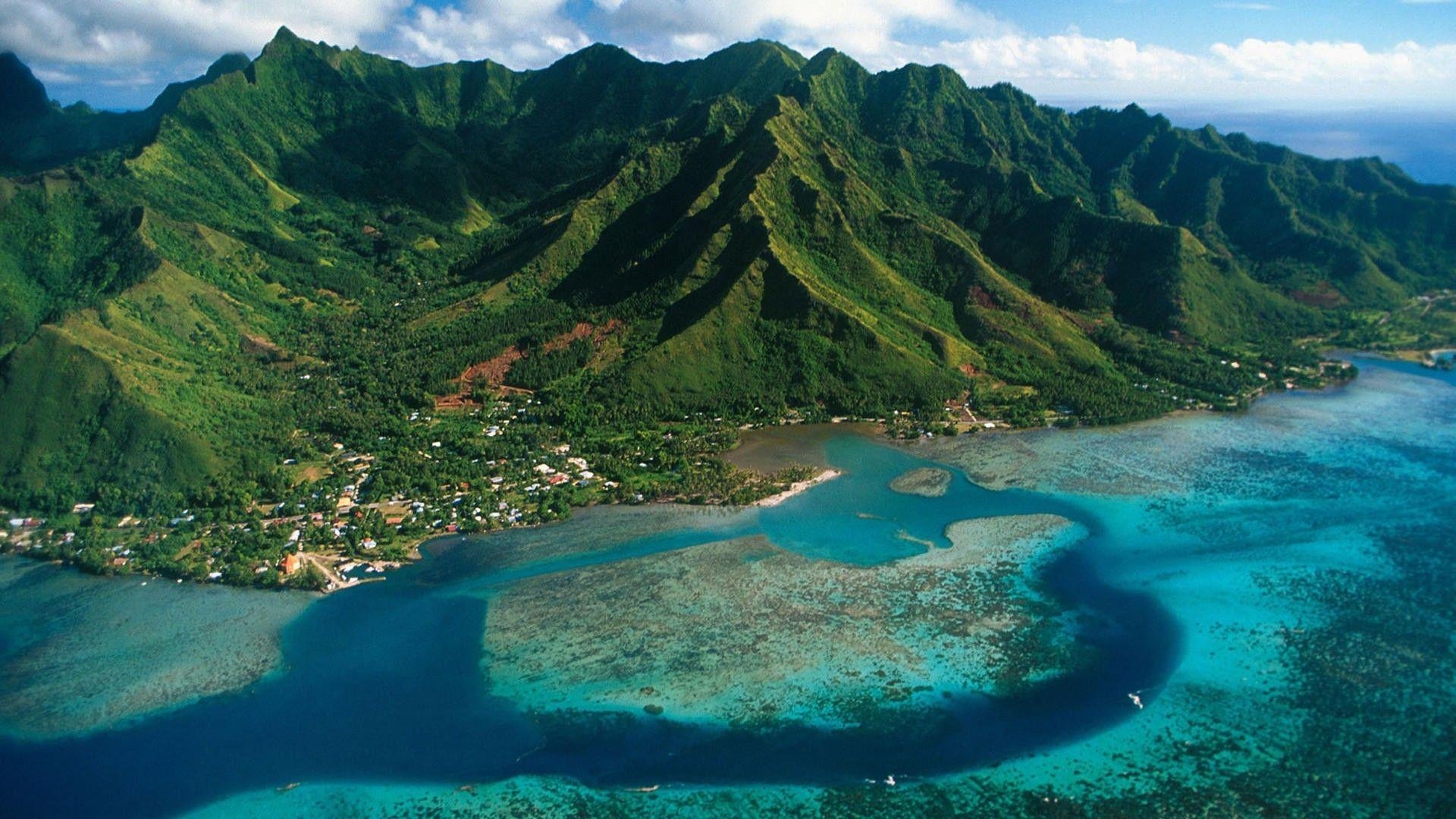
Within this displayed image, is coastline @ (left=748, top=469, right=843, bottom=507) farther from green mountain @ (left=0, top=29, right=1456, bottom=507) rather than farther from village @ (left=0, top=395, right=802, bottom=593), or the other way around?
green mountain @ (left=0, top=29, right=1456, bottom=507)

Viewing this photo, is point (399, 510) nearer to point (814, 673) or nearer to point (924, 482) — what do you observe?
point (814, 673)

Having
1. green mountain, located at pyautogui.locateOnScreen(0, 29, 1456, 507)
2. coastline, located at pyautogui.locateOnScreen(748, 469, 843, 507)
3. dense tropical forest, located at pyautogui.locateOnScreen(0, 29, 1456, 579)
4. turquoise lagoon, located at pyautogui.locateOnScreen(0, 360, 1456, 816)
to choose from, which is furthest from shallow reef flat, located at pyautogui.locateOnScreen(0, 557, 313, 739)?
coastline, located at pyautogui.locateOnScreen(748, 469, 843, 507)

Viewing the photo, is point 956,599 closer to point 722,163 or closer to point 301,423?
point 301,423

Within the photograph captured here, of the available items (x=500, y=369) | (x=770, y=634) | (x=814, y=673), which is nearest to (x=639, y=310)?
(x=500, y=369)

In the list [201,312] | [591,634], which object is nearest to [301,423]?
[201,312]

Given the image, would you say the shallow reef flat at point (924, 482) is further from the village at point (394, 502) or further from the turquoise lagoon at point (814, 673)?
the village at point (394, 502)

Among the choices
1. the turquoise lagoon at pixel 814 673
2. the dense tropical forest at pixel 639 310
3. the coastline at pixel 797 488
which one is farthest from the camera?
the dense tropical forest at pixel 639 310

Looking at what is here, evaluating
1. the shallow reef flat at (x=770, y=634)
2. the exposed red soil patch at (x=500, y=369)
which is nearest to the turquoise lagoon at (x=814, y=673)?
the shallow reef flat at (x=770, y=634)
